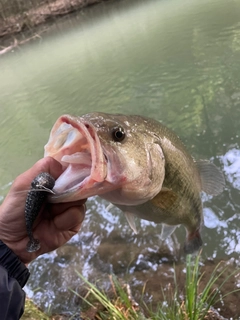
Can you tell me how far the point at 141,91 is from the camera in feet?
28.5

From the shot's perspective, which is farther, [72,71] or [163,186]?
[72,71]

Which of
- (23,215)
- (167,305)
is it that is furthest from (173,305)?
(23,215)

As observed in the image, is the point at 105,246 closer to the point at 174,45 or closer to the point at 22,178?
the point at 22,178

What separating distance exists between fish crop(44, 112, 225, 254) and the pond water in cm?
179

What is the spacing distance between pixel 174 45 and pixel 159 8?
971 centimetres

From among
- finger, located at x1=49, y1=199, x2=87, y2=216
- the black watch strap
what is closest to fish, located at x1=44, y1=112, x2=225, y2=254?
finger, located at x1=49, y1=199, x2=87, y2=216

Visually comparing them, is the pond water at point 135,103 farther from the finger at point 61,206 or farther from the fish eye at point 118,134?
the fish eye at point 118,134

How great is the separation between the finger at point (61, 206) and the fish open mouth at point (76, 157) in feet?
0.58

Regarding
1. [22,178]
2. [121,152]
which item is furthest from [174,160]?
[22,178]

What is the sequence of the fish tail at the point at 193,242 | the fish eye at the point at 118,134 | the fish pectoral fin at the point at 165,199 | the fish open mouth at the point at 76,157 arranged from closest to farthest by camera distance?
the fish open mouth at the point at 76,157
the fish eye at the point at 118,134
the fish pectoral fin at the point at 165,199
the fish tail at the point at 193,242

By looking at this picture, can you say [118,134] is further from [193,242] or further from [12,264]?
[193,242]

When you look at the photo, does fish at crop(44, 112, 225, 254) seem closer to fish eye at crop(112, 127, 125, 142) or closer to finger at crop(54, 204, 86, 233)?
fish eye at crop(112, 127, 125, 142)

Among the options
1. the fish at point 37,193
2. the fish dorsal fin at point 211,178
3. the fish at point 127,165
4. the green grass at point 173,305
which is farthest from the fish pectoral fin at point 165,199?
the green grass at point 173,305

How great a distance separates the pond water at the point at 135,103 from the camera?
13.3 ft
